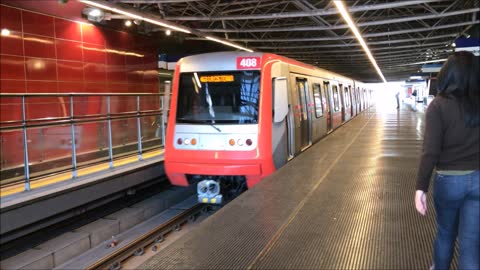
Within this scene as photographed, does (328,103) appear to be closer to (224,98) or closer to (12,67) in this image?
(224,98)

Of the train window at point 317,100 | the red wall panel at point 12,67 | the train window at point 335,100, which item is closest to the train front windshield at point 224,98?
the train window at point 317,100

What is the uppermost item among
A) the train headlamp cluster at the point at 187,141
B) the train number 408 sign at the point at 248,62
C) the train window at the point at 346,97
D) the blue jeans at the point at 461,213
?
the train number 408 sign at the point at 248,62

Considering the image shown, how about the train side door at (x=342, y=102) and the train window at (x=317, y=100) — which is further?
the train side door at (x=342, y=102)

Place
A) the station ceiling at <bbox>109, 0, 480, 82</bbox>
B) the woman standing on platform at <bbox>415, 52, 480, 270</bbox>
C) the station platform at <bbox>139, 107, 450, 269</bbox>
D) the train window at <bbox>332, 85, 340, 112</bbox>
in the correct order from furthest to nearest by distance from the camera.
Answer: the train window at <bbox>332, 85, 340, 112</bbox>, the station ceiling at <bbox>109, 0, 480, 82</bbox>, the station platform at <bbox>139, 107, 450, 269</bbox>, the woman standing on platform at <bbox>415, 52, 480, 270</bbox>

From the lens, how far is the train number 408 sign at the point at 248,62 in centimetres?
762

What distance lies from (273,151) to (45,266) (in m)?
4.04

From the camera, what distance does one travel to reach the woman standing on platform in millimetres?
2711

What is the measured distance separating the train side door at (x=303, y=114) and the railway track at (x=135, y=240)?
2.76m

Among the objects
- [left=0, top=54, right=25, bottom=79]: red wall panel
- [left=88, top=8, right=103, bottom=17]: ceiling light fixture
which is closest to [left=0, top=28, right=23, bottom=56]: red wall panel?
[left=0, top=54, right=25, bottom=79]: red wall panel

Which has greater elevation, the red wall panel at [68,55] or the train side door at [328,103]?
the red wall panel at [68,55]

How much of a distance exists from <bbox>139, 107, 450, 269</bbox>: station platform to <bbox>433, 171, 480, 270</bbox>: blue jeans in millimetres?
556

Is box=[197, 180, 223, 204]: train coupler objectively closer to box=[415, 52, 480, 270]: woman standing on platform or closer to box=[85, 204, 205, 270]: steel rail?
box=[85, 204, 205, 270]: steel rail

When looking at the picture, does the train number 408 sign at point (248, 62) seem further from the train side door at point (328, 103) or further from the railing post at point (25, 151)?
the train side door at point (328, 103)

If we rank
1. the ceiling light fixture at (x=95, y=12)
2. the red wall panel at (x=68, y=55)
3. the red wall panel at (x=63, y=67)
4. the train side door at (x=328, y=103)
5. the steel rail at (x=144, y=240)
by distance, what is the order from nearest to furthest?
the steel rail at (x=144, y=240), the red wall panel at (x=63, y=67), the red wall panel at (x=68, y=55), the ceiling light fixture at (x=95, y=12), the train side door at (x=328, y=103)
